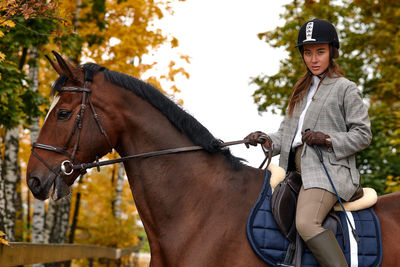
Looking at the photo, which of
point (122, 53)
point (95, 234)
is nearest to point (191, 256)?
point (122, 53)

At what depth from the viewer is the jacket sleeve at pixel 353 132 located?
3672 mm

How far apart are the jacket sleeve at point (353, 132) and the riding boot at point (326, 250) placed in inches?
24.3

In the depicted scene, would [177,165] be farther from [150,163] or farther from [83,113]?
[83,113]

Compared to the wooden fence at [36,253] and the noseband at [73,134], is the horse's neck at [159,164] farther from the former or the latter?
the wooden fence at [36,253]

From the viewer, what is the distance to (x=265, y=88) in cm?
1775

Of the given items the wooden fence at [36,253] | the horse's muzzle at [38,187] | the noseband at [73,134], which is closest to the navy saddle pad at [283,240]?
the noseband at [73,134]

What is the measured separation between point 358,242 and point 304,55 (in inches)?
A: 60.9

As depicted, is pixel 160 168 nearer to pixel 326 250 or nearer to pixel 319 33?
pixel 326 250

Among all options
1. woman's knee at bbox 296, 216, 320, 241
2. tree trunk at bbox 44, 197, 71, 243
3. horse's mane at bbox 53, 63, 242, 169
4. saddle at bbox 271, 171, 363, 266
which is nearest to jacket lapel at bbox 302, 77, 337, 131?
saddle at bbox 271, 171, 363, 266

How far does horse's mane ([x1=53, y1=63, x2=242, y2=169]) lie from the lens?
3.87m

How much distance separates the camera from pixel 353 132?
3.70 metres

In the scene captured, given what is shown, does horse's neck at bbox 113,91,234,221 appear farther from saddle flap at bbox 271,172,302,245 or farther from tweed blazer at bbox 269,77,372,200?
tweed blazer at bbox 269,77,372,200

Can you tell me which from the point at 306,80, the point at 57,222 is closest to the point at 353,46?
the point at 57,222

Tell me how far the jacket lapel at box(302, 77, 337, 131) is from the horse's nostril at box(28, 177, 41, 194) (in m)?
2.07
